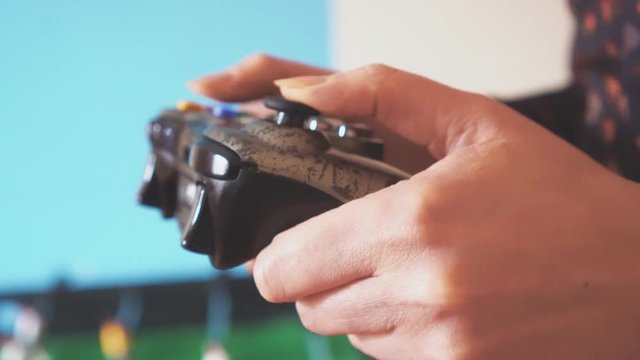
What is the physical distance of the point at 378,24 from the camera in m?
1.09

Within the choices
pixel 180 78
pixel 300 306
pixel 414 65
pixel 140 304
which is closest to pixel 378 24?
pixel 414 65

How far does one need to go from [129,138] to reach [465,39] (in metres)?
0.60

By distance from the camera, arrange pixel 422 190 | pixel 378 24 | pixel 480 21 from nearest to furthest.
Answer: pixel 422 190 → pixel 480 21 → pixel 378 24

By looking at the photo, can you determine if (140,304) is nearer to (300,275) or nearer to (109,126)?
(109,126)

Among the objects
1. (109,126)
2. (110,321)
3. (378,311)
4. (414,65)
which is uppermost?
(378,311)

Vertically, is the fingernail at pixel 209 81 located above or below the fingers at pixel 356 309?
above

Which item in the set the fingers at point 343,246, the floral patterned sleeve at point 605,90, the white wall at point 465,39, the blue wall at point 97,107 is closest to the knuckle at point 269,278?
the fingers at point 343,246

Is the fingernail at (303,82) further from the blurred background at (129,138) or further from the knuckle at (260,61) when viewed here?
the blurred background at (129,138)

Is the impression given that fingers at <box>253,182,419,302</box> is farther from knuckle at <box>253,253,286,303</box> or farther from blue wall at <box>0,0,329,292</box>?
blue wall at <box>0,0,329,292</box>

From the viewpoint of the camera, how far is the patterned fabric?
16.9 inches

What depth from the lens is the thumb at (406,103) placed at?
323mm

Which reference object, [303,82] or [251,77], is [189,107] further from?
[303,82]

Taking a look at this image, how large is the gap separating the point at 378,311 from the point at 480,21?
792mm

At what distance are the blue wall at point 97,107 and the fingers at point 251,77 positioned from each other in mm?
626
